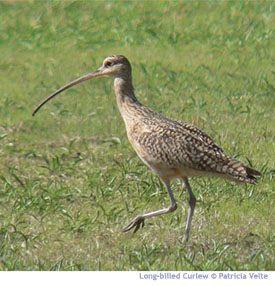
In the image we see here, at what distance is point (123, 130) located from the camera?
A: 10.8 meters

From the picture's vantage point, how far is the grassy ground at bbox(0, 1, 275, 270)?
24.5ft

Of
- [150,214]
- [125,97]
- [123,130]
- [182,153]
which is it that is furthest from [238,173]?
[123,130]

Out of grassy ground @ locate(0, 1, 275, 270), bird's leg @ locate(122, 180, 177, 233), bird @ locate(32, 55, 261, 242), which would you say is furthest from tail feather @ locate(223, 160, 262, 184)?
bird's leg @ locate(122, 180, 177, 233)

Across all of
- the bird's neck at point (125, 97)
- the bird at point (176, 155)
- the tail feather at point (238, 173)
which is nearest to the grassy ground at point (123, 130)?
the bird at point (176, 155)

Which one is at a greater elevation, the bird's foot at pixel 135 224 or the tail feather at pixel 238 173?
the tail feather at pixel 238 173

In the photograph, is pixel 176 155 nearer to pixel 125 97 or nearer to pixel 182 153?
pixel 182 153

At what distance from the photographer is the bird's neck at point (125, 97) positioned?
825 cm

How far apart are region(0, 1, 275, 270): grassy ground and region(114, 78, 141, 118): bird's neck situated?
0.84m

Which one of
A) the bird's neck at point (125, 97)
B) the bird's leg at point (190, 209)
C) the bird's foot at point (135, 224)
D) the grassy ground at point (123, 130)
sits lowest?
the grassy ground at point (123, 130)

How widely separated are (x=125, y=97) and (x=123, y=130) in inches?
97.1

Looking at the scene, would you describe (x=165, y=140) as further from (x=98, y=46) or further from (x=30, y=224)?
(x=98, y=46)

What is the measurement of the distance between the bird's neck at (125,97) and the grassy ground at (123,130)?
845 millimetres

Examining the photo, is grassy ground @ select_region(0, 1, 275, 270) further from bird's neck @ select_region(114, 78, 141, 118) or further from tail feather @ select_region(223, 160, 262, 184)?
bird's neck @ select_region(114, 78, 141, 118)

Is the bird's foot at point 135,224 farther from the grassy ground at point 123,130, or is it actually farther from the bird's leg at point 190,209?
the bird's leg at point 190,209
